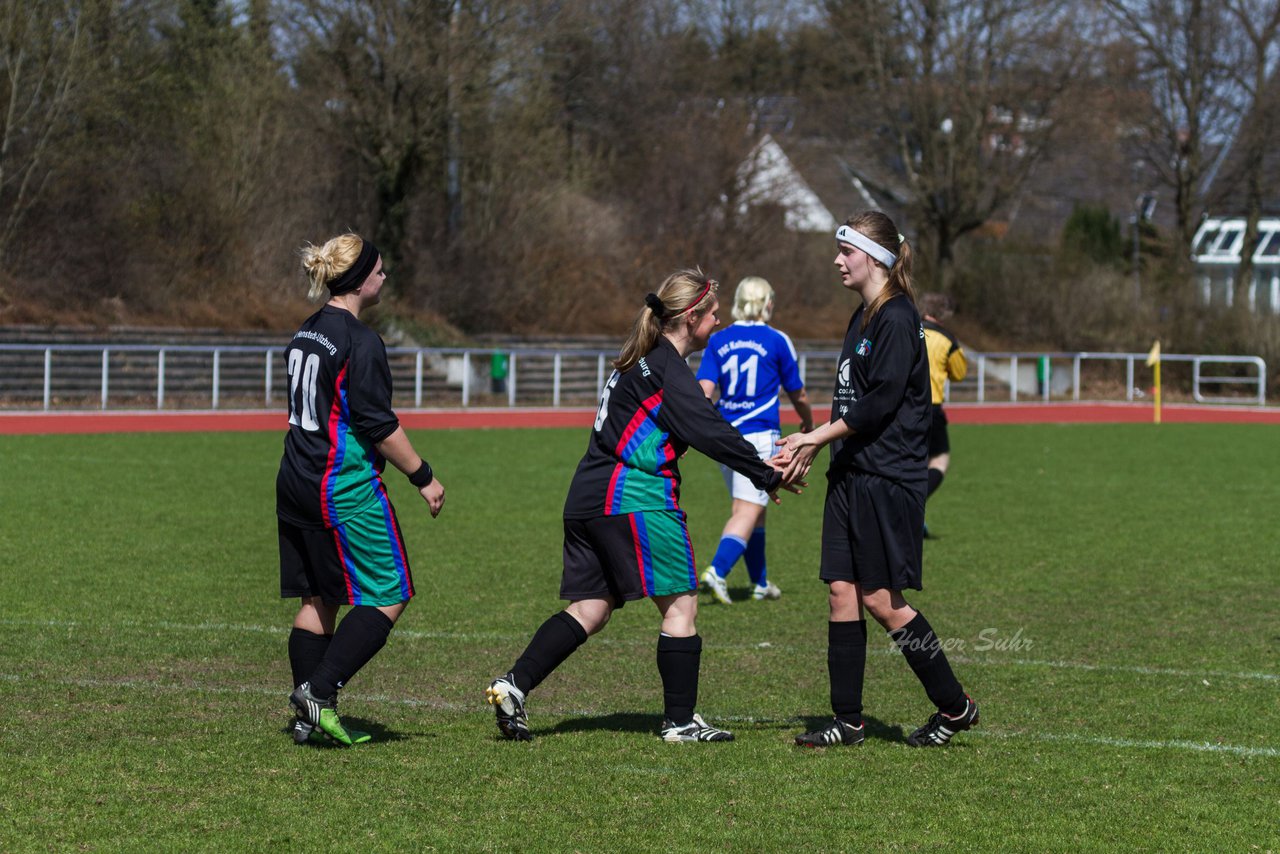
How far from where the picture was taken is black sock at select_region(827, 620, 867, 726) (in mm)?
5719

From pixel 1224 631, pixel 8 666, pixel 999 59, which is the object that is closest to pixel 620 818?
pixel 8 666

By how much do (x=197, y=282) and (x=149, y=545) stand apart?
24.7m

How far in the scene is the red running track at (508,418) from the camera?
22844mm

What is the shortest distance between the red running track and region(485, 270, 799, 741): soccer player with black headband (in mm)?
16949

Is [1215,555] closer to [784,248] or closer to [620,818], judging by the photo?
[620,818]

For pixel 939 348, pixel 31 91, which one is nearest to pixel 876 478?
pixel 939 348

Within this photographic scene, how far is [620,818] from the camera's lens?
4734mm

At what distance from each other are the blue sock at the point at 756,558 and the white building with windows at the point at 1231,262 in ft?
102

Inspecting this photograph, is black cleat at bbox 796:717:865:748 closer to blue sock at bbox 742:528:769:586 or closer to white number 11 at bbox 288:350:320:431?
white number 11 at bbox 288:350:320:431

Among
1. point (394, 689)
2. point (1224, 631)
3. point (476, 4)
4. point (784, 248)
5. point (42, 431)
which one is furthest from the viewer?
point (784, 248)

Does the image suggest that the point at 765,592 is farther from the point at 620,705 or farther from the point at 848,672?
the point at 848,672

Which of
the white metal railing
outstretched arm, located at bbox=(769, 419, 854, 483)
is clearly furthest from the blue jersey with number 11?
the white metal railing

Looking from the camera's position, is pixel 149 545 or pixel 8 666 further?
pixel 149 545

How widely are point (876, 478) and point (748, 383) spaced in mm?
3579
